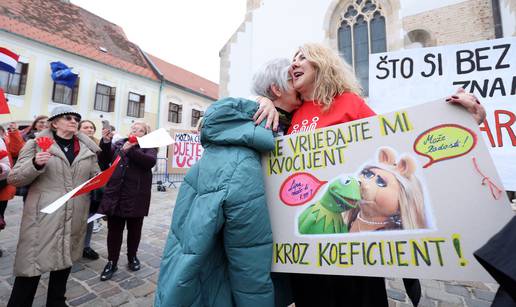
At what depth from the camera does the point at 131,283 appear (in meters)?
2.71

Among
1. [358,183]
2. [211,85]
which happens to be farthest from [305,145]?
[211,85]

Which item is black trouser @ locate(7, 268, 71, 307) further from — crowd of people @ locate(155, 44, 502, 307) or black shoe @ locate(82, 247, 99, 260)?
crowd of people @ locate(155, 44, 502, 307)

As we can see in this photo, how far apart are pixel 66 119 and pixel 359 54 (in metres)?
8.88

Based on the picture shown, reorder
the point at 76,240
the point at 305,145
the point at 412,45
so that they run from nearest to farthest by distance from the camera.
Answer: the point at 305,145 → the point at 76,240 → the point at 412,45

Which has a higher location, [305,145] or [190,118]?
[190,118]

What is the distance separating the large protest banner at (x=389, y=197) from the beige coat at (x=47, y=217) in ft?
6.16

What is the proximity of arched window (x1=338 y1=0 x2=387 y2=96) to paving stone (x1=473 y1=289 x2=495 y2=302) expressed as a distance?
22.8 ft

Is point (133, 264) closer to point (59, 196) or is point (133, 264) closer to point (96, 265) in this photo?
point (96, 265)

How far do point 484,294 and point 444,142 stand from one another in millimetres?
2579

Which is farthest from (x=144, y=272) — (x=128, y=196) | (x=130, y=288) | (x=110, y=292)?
(x=128, y=196)

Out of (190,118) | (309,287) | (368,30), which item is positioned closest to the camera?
(309,287)

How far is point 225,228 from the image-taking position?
1031 mm

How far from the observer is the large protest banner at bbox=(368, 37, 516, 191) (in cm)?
194

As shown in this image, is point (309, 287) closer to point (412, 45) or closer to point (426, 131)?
point (426, 131)
